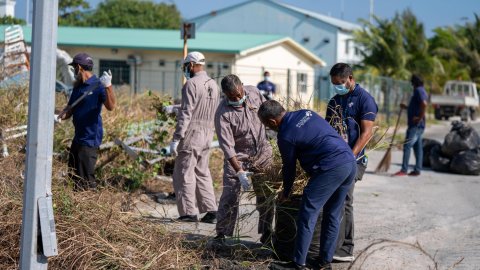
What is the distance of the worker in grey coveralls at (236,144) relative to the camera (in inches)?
267

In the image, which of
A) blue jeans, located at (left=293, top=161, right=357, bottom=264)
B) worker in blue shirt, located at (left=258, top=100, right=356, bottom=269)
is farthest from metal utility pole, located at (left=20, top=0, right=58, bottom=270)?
blue jeans, located at (left=293, top=161, right=357, bottom=264)

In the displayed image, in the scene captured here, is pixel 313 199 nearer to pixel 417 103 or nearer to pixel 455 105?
pixel 417 103

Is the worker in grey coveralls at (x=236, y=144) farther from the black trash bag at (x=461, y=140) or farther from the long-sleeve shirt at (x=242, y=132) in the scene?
the black trash bag at (x=461, y=140)

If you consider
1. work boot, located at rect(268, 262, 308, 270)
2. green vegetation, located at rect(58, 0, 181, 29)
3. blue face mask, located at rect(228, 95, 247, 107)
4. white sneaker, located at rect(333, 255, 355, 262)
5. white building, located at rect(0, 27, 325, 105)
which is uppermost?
green vegetation, located at rect(58, 0, 181, 29)

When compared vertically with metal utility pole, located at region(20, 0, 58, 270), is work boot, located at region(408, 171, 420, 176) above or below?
below

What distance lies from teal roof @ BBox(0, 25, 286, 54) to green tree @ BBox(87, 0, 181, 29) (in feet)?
53.3

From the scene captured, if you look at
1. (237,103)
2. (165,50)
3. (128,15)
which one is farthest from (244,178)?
(128,15)

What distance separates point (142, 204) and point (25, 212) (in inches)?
164

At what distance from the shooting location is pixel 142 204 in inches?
346

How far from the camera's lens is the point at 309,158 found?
5750 mm

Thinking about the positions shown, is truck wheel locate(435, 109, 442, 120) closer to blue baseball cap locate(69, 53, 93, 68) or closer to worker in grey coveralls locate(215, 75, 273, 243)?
blue baseball cap locate(69, 53, 93, 68)

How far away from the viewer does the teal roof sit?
31422 millimetres

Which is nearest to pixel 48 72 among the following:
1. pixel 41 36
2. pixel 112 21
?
pixel 41 36

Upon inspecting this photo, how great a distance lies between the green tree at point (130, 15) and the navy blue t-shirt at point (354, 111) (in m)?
47.4
